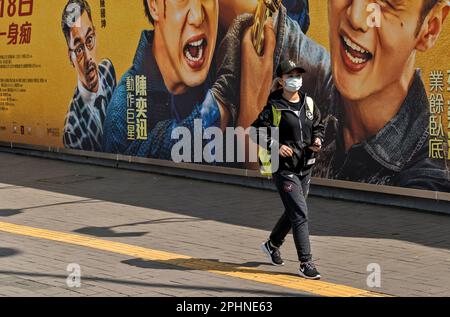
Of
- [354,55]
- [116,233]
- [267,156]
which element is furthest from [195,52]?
[267,156]

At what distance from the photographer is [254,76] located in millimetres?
12891

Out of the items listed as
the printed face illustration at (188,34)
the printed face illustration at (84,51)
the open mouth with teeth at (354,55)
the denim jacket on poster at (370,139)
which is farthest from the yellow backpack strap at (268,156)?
the printed face illustration at (84,51)

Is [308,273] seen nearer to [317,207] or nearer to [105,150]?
[317,207]

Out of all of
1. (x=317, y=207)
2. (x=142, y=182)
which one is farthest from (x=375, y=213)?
(x=142, y=182)

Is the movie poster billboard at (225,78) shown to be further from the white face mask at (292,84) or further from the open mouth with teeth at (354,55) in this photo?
the white face mask at (292,84)

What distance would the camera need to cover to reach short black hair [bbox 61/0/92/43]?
15.8 metres

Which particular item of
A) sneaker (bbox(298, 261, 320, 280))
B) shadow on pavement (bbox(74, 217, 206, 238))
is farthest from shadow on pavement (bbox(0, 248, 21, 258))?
sneaker (bbox(298, 261, 320, 280))

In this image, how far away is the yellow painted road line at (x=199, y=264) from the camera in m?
7.73

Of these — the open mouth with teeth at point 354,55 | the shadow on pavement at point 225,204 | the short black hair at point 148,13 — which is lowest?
the shadow on pavement at point 225,204

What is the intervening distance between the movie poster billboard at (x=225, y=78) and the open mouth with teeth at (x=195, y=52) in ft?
0.06

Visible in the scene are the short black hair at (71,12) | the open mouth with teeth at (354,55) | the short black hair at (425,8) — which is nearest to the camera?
the short black hair at (425,8)

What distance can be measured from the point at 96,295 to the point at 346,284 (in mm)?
2165

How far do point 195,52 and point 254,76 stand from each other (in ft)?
4.57
